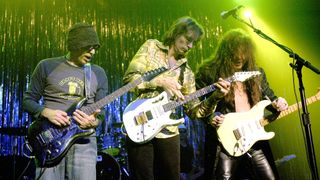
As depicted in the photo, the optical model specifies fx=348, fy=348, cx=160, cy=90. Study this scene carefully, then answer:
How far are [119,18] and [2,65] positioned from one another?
8.42 feet

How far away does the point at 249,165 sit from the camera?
3.85 metres

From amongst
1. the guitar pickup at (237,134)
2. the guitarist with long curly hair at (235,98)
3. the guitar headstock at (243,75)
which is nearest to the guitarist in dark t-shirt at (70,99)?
the guitarist with long curly hair at (235,98)

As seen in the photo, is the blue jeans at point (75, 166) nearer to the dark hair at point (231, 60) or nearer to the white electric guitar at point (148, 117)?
the white electric guitar at point (148, 117)

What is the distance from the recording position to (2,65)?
7.02 metres

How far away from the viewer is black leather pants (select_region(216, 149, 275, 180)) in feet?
11.9

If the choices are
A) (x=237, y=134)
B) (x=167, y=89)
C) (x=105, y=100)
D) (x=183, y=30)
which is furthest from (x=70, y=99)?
(x=237, y=134)

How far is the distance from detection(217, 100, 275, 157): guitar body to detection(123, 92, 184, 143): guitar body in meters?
0.69

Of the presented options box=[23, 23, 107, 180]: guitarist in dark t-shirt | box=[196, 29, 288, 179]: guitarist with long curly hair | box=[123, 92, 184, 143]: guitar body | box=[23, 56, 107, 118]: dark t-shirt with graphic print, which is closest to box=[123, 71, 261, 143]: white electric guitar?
box=[123, 92, 184, 143]: guitar body

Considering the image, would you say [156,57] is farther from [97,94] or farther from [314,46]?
[314,46]

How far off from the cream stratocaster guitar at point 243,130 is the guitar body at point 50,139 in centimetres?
158

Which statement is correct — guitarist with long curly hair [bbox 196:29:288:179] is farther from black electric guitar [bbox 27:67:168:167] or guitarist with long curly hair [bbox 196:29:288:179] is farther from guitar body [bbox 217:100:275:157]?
black electric guitar [bbox 27:67:168:167]

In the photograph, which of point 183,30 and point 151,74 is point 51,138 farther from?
point 183,30

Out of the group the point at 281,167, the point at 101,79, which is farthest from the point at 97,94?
the point at 281,167

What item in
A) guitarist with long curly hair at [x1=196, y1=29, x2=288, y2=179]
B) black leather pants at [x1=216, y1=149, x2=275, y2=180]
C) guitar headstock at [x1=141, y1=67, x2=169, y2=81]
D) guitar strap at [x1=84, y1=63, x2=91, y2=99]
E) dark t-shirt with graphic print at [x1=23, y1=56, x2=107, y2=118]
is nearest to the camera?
dark t-shirt with graphic print at [x1=23, y1=56, x2=107, y2=118]
